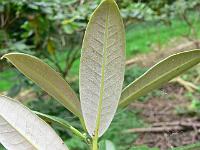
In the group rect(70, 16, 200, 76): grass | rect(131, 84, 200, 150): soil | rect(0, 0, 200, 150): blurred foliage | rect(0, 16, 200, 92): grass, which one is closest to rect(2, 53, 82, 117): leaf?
rect(0, 0, 200, 150): blurred foliage

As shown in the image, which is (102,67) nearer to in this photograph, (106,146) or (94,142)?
(94,142)

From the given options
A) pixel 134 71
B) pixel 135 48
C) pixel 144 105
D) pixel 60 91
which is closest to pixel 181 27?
pixel 135 48

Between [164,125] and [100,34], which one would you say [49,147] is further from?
[164,125]

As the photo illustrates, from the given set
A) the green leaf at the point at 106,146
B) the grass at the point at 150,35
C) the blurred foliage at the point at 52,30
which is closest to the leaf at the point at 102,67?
the green leaf at the point at 106,146

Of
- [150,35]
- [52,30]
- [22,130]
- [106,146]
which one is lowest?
[150,35]

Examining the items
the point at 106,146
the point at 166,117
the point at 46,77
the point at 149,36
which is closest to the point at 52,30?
the point at 166,117

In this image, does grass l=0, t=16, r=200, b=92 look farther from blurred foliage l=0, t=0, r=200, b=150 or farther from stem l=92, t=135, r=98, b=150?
stem l=92, t=135, r=98, b=150

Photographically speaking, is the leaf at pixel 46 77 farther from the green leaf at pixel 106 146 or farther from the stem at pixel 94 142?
the green leaf at pixel 106 146
